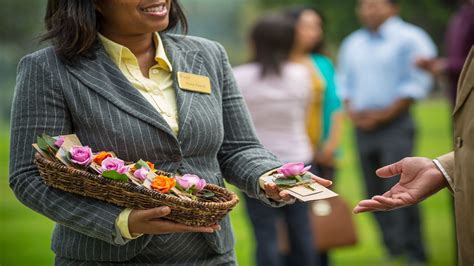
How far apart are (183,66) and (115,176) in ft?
1.89

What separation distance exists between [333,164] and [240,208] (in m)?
3.64

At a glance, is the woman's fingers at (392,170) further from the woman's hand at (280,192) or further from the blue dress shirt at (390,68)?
the blue dress shirt at (390,68)

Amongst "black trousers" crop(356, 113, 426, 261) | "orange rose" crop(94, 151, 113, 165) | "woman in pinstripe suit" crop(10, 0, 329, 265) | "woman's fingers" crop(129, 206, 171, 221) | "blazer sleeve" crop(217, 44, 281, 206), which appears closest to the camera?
"woman's fingers" crop(129, 206, 171, 221)

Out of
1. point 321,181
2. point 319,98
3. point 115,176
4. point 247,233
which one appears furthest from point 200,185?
point 247,233

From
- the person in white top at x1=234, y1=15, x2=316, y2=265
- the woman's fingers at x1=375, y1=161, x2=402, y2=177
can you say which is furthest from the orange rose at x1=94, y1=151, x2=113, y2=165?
the person in white top at x1=234, y1=15, x2=316, y2=265

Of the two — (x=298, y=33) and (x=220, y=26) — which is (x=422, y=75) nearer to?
(x=298, y=33)

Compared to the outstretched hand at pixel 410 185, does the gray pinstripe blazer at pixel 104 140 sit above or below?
above

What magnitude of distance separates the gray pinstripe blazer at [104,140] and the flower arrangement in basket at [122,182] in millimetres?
61

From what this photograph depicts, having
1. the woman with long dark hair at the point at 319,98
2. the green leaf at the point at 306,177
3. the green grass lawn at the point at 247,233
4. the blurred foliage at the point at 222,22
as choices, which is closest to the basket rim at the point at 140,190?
the green leaf at the point at 306,177

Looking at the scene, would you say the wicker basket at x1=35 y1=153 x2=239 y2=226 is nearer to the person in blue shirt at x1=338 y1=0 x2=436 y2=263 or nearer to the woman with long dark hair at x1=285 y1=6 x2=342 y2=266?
the woman with long dark hair at x1=285 y1=6 x2=342 y2=266

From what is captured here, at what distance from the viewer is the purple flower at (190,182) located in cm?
278

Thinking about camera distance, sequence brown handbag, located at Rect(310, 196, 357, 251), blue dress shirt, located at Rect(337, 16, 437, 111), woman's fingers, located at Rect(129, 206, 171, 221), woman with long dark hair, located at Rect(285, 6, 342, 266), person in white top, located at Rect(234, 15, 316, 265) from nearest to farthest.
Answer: woman's fingers, located at Rect(129, 206, 171, 221)
person in white top, located at Rect(234, 15, 316, 265)
brown handbag, located at Rect(310, 196, 357, 251)
woman with long dark hair, located at Rect(285, 6, 342, 266)
blue dress shirt, located at Rect(337, 16, 437, 111)

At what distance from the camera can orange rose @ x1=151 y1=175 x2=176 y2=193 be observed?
8.86 ft

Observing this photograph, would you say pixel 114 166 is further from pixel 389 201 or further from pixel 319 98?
pixel 319 98
